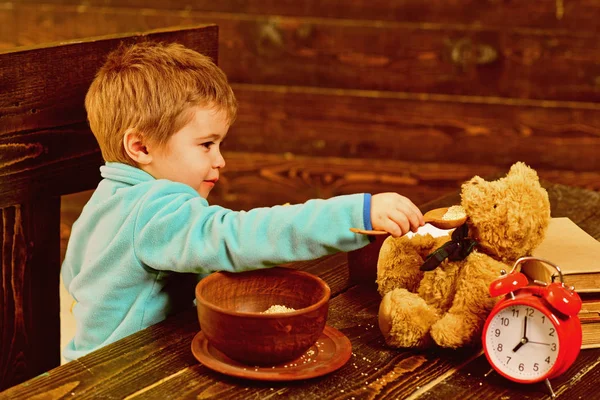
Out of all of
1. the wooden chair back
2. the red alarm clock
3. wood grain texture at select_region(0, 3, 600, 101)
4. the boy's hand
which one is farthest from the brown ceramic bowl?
wood grain texture at select_region(0, 3, 600, 101)

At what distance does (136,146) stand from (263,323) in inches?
19.4

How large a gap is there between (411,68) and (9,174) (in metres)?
2.10

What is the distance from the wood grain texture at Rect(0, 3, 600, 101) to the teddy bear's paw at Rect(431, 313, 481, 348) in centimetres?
228

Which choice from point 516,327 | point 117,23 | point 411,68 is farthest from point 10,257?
point 411,68

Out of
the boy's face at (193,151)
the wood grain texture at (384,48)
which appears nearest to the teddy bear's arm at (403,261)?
the boy's face at (193,151)

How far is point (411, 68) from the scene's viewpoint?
133 inches

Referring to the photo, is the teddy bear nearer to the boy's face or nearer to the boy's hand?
the boy's hand

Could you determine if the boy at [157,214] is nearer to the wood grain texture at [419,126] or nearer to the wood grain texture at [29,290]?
the wood grain texture at [29,290]

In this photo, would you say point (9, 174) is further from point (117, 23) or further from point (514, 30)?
point (514, 30)

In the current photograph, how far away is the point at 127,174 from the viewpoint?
1433 millimetres

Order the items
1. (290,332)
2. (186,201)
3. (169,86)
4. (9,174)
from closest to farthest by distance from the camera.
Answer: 1. (290,332)
2. (186,201)
3. (169,86)
4. (9,174)

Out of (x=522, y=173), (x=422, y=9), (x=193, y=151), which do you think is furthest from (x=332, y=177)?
(x=522, y=173)

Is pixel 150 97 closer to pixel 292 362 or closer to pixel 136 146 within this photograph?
pixel 136 146

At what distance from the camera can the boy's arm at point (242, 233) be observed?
119 centimetres
